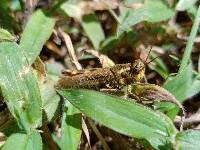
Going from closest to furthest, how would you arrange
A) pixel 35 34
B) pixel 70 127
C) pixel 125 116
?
pixel 125 116, pixel 70 127, pixel 35 34

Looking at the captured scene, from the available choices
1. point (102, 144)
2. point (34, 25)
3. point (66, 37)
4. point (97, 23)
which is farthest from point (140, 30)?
point (102, 144)

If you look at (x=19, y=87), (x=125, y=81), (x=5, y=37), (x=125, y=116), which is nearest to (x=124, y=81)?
(x=125, y=81)

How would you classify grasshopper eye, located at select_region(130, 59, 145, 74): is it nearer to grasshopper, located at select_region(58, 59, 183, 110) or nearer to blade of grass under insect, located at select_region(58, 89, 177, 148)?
grasshopper, located at select_region(58, 59, 183, 110)

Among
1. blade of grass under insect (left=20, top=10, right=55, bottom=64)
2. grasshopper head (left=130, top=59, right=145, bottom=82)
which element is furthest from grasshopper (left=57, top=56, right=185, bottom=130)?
blade of grass under insect (left=20, top=10, right=55, bottom=64)

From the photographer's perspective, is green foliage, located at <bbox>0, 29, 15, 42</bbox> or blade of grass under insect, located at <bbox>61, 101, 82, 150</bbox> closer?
blade of grass under insect, located at <bbox>61, 101, 82, 150</bbox>

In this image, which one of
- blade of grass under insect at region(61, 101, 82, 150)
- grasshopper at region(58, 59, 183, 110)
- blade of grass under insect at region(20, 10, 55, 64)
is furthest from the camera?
blade of grass under insect at region(20, 10, 55, 64)

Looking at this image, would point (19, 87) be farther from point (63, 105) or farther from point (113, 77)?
point (113, 77)

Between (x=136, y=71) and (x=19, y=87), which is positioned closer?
(x=19, y=87)

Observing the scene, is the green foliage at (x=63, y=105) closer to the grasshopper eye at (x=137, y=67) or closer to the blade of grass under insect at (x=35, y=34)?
the blade of grass under insect at (x=35, y=34)
